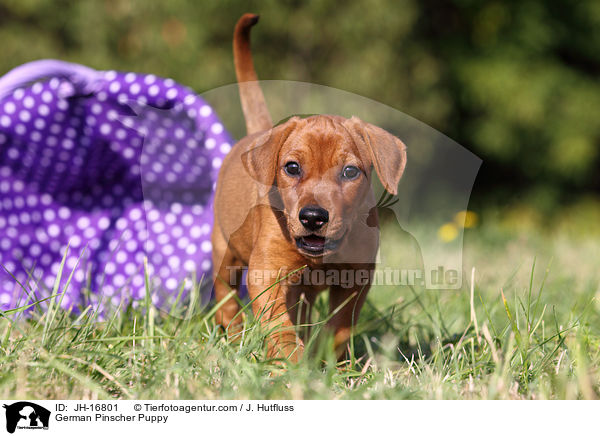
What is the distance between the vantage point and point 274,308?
2.26 meters

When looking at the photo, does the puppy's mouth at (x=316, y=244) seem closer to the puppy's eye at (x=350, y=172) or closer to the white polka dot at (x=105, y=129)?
the puppy's eye at (x=350, y=172)

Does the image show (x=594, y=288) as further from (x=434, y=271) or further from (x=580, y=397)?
(x=580, y=397)

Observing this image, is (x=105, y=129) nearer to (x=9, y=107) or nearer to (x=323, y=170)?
(x=9, y=107)

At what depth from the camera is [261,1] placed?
22.9ft

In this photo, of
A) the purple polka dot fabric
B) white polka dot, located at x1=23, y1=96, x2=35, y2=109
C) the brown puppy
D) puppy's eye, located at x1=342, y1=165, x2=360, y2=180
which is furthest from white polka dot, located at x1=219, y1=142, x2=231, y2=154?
puppy's eye, located at x1=342, y1=165, x2=360, y2=180

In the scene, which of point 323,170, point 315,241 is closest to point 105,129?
point 323,170

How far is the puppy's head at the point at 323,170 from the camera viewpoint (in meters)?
2.13

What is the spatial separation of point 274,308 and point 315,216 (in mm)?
429

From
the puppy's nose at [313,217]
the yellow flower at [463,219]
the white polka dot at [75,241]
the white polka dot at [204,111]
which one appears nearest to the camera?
the puppy's nose at [313,217]

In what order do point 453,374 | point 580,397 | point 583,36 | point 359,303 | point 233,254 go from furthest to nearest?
point 583,36 → point 233,254 → point 359,303 → point 453,374 → point 580,397

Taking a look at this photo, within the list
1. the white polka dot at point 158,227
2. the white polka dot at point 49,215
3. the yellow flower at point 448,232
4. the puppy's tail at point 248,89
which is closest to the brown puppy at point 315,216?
the puppy's tail at point 248,89
